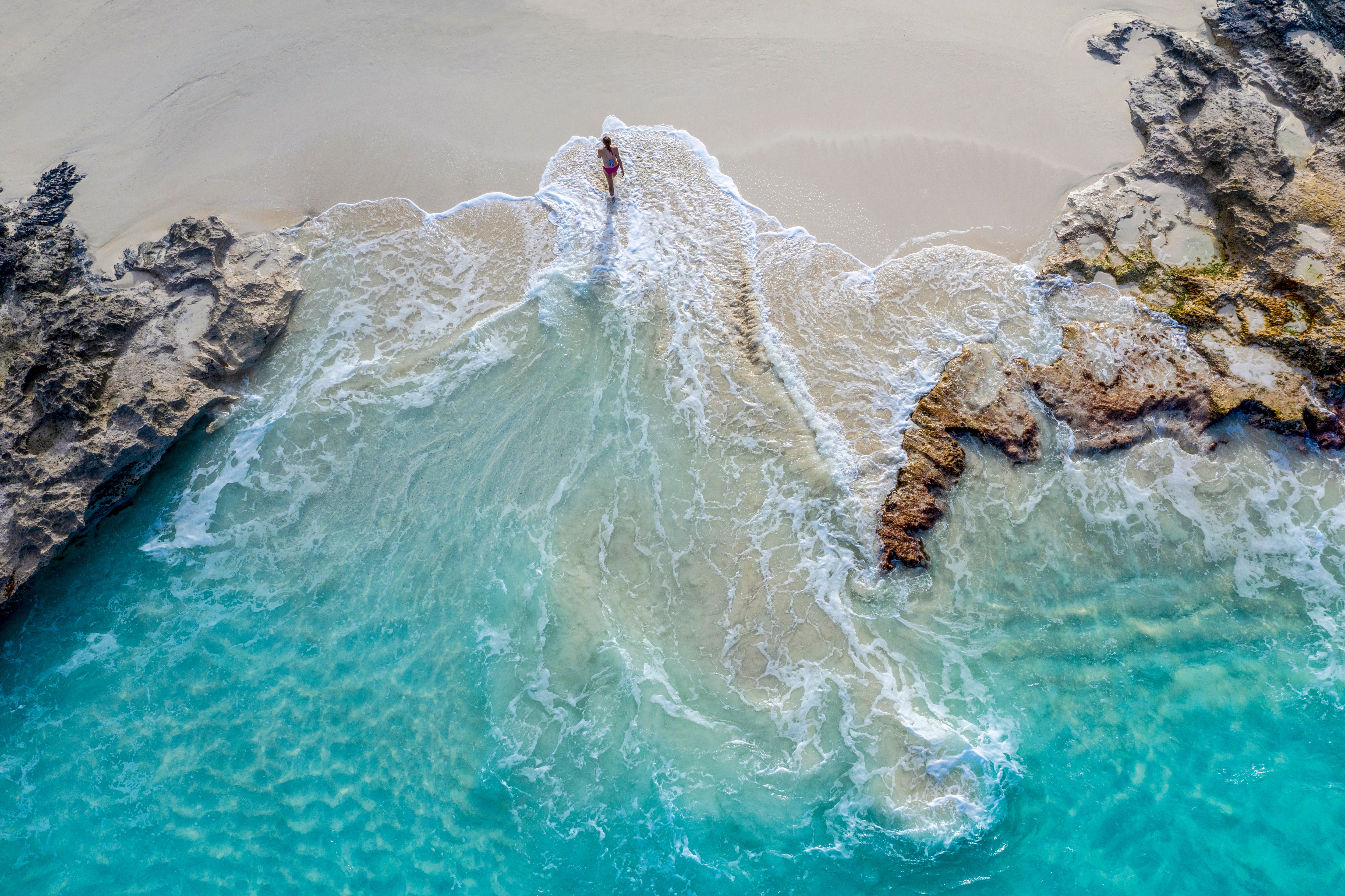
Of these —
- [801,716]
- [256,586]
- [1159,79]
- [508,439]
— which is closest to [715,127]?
[508,439]

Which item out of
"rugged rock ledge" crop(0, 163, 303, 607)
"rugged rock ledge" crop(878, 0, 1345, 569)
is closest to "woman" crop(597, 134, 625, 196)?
"rugged rock ledge" crop(0, 163, 303, 607)

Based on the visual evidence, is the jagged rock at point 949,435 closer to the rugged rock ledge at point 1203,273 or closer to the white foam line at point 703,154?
the rugged rock ledge at point 1203,273

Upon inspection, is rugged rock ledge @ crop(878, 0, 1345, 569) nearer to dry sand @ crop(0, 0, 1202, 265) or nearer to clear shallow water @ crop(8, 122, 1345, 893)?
clear shallow water @ crop(8, 122, 1345, 893)

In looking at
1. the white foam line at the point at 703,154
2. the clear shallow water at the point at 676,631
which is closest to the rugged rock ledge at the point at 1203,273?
the clear shallow water at the point at 676,631

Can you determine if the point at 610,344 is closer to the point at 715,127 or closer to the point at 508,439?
the point at 508,439

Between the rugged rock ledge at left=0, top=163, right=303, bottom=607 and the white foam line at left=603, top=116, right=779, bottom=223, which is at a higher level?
the white foam line at left=603, top=116, right=779, bottom=223

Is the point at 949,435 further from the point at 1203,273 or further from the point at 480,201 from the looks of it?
the point at 480,201
